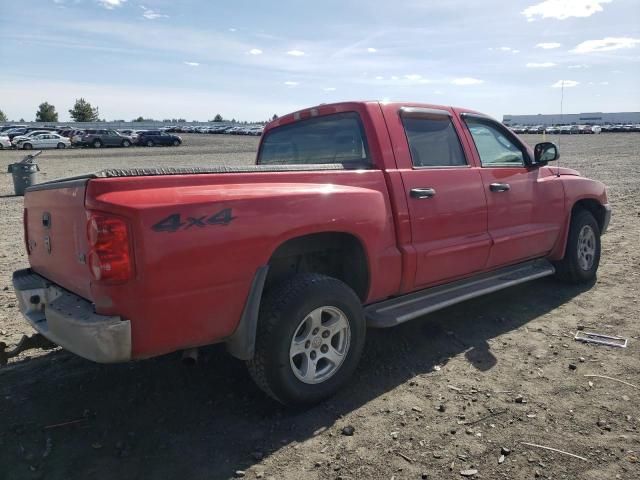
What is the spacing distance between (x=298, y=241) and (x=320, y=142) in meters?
1.23

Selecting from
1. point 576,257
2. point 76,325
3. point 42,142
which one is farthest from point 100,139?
point 76,325

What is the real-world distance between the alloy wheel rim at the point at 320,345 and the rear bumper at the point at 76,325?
1012 mm

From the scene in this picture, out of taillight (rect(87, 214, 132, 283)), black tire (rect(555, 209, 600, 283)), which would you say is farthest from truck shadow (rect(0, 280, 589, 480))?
black tire (rect(555, 209, 600, 283))

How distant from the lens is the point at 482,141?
4.67 m

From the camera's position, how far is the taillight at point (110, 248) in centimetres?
246

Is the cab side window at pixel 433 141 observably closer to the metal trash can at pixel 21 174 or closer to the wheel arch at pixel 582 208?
the wheel arch at pixel 582 208

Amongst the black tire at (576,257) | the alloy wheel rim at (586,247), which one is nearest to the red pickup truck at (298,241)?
the black tire at (576,257)

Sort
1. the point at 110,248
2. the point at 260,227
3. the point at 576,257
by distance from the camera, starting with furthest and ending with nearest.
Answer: the point at 576,257
the point at 260,227
the point at 110,248

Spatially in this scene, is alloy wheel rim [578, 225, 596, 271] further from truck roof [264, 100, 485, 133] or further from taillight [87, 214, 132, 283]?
taillight [87, 214, 132, 283]

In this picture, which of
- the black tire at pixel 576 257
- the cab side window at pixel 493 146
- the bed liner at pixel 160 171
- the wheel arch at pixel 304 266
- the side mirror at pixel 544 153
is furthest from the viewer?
the black tire at pixel 576 257

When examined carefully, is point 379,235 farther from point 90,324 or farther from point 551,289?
point 551,289

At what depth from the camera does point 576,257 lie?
18.0 feet

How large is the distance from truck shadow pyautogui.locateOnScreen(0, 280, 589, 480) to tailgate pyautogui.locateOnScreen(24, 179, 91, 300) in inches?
31.9

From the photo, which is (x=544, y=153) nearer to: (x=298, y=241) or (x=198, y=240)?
(x=298, y=241)
